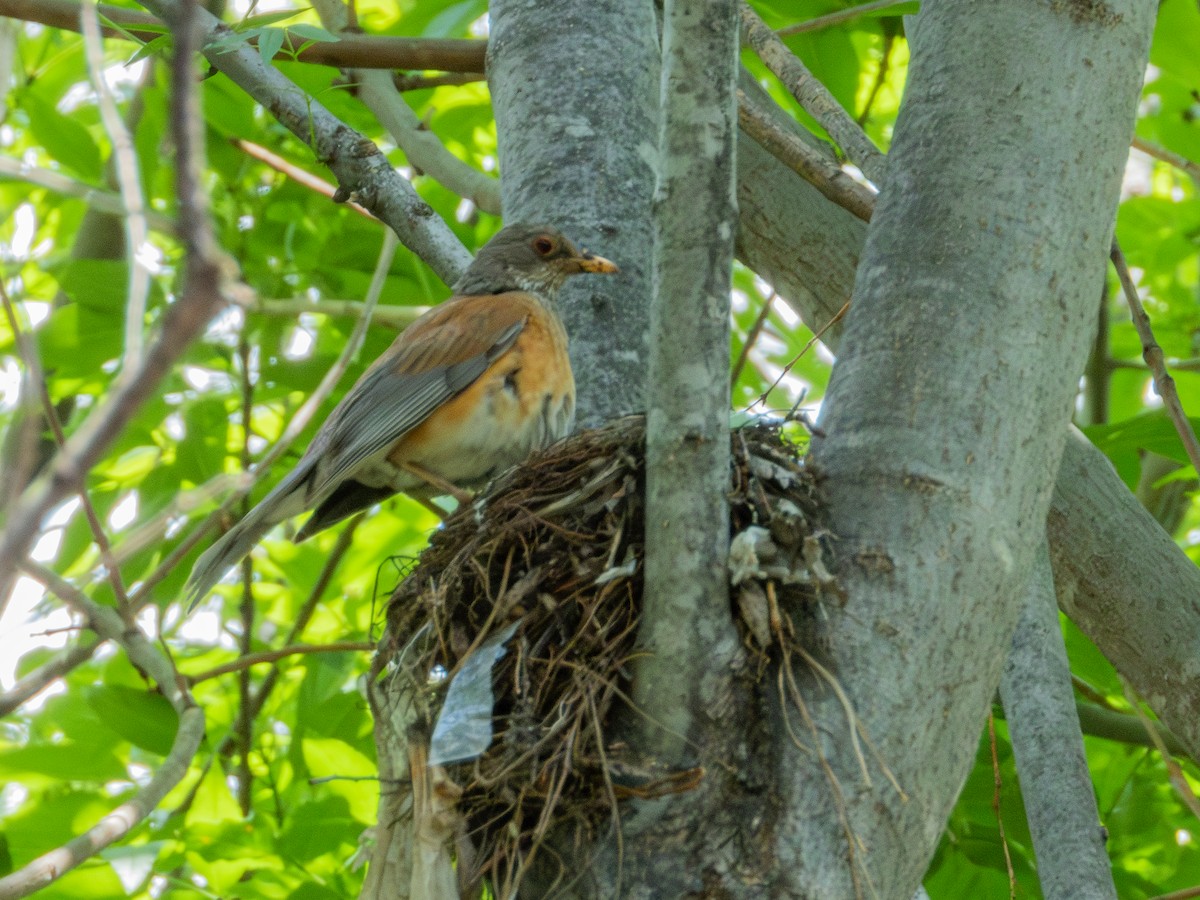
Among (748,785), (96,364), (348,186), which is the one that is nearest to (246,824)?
(96,364)

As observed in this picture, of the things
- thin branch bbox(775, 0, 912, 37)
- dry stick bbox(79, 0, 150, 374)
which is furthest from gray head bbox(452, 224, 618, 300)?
dry stick bbox(79, 0, 150, 374)

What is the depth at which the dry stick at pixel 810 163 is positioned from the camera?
354 cm

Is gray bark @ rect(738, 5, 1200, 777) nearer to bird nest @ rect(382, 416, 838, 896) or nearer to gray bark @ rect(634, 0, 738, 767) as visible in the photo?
bird nest @ rect(382, 416, 838, 896)

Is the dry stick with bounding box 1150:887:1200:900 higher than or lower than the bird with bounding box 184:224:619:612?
lower

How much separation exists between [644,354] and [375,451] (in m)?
0.93

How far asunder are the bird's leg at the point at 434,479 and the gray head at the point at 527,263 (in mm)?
602

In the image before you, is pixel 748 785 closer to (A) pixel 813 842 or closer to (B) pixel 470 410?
(A) pixel 813 842

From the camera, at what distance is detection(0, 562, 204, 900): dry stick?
2582 millimetres

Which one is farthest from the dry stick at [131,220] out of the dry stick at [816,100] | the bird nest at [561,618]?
the dry stick at [816,100]

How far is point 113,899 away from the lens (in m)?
3.70

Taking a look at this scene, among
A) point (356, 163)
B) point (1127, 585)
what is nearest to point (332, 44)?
point (356, 163)

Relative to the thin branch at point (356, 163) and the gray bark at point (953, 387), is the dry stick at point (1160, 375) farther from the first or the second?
the thin branch at point (356, 163)

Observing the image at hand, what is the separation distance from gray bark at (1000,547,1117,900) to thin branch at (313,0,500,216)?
2393mm

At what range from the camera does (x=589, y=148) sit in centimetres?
417
